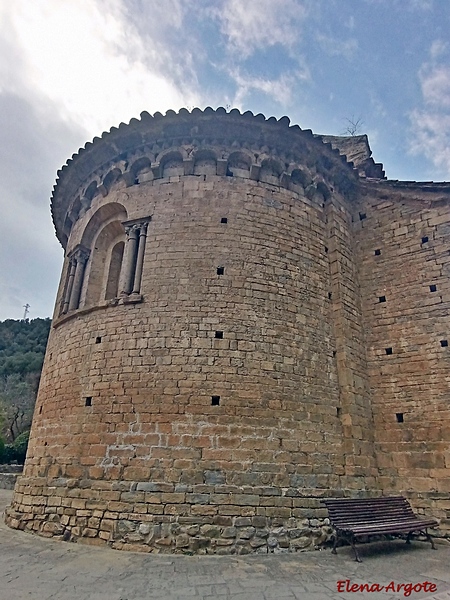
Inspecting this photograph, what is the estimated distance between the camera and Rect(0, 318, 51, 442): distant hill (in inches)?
1305

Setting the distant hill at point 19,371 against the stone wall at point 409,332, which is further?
the distant hill at point 19,371

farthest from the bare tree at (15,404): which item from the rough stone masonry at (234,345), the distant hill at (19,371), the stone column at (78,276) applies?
the rough stone masonry at (234,345)

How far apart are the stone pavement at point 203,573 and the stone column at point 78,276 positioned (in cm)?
498

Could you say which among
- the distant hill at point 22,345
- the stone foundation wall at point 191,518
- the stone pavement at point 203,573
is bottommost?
the stone pavement at point 203,573

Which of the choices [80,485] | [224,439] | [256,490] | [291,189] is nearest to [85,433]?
[80,485]

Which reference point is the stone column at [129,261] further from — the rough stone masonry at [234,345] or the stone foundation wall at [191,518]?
the stone foundation wall at [191,518]

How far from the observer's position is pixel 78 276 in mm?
10188

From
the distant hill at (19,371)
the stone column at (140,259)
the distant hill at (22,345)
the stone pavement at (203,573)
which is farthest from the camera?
the distant hill at (22,345)

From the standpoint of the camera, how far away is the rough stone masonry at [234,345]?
684 centimetres

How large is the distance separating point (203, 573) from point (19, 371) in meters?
41.8

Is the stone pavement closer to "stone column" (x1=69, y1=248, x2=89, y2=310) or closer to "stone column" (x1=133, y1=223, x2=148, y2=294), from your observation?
"stone column" (x1=133, y1=223, x2=148, y2=294)
